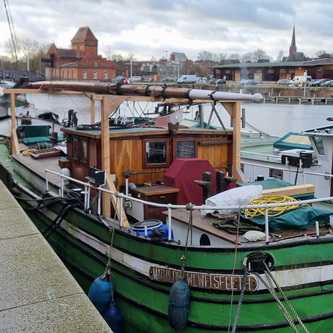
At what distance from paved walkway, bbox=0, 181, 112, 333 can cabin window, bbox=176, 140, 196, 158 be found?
12.6 ft

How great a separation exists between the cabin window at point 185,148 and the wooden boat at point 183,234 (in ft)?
0.07

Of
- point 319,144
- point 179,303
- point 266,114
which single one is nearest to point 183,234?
point 179,303

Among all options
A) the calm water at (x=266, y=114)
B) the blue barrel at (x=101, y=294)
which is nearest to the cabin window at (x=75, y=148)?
the blue barrel at (x=101, y=294)

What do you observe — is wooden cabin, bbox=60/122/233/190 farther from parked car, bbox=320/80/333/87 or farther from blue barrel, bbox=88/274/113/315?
parked car, bbox=320/80/333/87

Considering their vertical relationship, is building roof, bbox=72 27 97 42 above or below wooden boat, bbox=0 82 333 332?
above

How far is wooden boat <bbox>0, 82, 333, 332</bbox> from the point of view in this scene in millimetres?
6410

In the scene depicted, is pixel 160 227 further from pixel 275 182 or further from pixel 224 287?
pixel 275 182

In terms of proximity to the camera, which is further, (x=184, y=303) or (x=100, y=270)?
(x=100, y=270)

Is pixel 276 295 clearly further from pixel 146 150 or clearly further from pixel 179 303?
pixel 146 150

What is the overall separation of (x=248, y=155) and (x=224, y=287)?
788 centimetres

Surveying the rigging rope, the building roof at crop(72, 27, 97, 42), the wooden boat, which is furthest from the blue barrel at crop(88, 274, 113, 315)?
the building roof at crop(72, 27, 97, 42)

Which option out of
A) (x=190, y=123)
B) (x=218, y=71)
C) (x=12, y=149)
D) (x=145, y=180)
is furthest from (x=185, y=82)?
(x=145, y=180)

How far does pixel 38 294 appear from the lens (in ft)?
16.1

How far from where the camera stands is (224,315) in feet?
21.5
